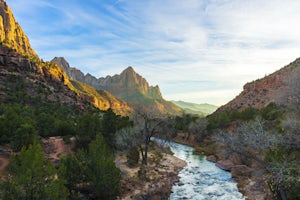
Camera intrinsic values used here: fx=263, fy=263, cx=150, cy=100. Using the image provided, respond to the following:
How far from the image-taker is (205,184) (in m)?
29.6

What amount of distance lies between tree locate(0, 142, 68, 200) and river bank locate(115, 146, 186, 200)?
28.7ft

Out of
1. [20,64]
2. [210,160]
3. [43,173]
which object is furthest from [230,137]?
[20,64]

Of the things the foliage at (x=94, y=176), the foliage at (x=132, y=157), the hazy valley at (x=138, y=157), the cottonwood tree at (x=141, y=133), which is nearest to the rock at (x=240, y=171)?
the hazy valley at (x=138, y=157)

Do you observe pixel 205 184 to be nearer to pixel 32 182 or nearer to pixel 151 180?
pixel 151 180

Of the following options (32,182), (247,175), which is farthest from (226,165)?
(32,182)

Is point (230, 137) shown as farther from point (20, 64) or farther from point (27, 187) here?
point (20, 64)

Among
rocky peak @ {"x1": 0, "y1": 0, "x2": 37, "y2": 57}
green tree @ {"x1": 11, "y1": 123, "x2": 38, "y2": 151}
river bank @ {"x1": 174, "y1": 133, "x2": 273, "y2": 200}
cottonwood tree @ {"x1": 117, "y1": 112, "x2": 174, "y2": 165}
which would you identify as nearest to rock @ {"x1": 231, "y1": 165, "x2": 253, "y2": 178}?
river bank @ {"x1": 174, "y1": 133, "x2": 273, "y2": 200}

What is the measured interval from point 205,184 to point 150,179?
20.5ft

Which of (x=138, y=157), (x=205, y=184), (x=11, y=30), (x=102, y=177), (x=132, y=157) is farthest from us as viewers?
(x=11, y=30)

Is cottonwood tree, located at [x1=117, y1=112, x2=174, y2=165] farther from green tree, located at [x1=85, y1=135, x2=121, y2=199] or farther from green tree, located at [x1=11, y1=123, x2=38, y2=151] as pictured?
green tree, located at [x1=85, y1=135, x2=121, y2=199]

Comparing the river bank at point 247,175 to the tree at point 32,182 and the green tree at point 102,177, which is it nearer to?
the green tree at point 102,177

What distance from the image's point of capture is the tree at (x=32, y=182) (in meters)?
15.0

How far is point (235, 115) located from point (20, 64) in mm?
70942

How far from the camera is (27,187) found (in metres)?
15.3
